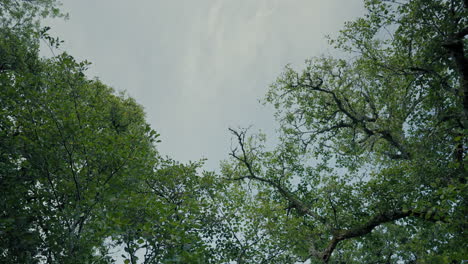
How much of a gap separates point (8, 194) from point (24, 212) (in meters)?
0.62

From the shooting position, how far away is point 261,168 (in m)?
16.9

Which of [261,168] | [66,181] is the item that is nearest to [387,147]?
[261,168]

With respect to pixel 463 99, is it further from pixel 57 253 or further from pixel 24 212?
pixel 24 212

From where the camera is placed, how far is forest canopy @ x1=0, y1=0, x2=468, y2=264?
666 cm


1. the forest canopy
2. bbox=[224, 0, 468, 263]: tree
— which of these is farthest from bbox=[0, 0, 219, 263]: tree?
bbox=[224, 0, 468, 263]: tree

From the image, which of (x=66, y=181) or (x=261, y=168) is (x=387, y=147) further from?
(x=66, y=181)

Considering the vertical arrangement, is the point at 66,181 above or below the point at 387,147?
below

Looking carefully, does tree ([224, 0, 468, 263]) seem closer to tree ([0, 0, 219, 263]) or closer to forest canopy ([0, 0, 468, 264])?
forest canopy ([0, 0, 468, 264])

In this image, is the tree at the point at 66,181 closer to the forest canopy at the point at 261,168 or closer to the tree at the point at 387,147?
the forest canopy at the point at 261,168

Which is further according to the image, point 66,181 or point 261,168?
point 261,168

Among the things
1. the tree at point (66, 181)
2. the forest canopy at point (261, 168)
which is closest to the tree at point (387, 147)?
the forest canopy at point (261, 168)

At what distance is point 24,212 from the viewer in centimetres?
711

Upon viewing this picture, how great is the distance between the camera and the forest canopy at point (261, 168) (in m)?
6.66

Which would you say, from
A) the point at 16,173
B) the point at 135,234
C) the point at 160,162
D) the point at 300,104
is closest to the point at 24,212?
the point at 16,173
